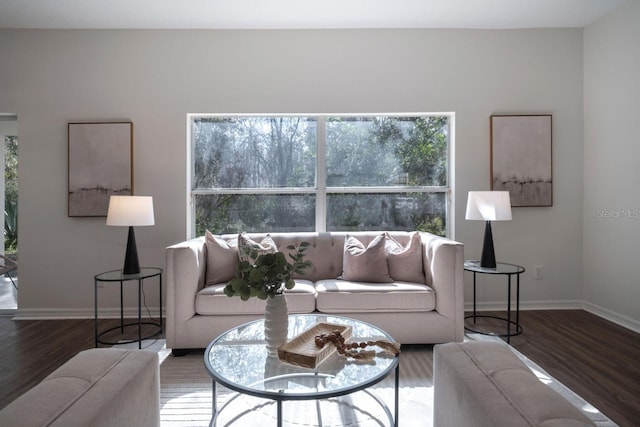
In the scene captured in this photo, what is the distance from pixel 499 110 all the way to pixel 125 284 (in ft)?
13.0

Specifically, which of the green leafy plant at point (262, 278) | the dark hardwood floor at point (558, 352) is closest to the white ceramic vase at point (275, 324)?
the green leafy plant at point (262, 278)

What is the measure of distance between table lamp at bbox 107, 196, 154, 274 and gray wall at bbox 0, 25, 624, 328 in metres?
0.55

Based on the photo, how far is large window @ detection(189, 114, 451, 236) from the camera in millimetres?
3736

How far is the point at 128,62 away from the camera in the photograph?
11.8 feet

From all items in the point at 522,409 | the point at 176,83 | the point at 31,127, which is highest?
the point at 176,83

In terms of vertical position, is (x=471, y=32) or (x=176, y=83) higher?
(x=471, y=32)

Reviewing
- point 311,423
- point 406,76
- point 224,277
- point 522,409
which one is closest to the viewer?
point 522,409

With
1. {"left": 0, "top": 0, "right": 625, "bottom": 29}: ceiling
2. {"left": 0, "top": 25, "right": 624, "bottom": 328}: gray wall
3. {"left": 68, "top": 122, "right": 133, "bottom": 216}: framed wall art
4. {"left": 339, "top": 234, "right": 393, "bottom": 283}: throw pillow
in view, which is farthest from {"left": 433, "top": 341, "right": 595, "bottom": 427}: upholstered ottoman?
{"left": 68, "top": 122, "right": 133, "bottom": 216}: framed wall art

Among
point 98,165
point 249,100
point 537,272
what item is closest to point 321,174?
point 249,100

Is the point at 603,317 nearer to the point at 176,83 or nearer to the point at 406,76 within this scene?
the point at 406,76

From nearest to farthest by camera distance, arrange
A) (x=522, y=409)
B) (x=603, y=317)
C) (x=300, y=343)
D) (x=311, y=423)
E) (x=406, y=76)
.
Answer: (x=522, y=409)
(x=300, y=343)
(x=311, y=423)
(x=603, y=317)
(x=406, y=76)

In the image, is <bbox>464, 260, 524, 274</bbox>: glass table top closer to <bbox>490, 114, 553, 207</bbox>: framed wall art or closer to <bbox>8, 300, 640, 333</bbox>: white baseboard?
<bbox>8, 300, 640, 333</bbox>: white baseboard

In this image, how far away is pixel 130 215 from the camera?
2.97 m

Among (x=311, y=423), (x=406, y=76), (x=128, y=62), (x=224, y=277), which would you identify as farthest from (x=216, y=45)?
(x=311, y=423)
